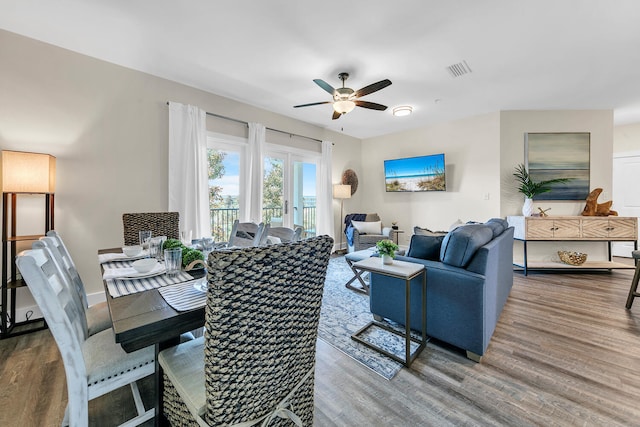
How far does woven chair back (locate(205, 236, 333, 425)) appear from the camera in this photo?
734 mm

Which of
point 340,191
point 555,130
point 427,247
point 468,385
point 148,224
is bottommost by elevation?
point 468,385

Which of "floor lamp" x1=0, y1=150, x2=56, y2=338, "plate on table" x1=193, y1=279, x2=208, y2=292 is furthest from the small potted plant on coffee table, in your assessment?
"floor lamp" x1=0, y1=150, x2=56, y2=338

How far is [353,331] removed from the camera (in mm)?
2324

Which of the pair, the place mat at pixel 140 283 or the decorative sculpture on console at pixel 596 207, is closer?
the place mat at pixel 140 283

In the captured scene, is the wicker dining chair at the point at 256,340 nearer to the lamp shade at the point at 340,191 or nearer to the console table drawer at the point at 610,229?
the lamp shade at the point at 340,191

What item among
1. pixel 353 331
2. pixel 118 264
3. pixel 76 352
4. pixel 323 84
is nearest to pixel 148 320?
pixel 76 352

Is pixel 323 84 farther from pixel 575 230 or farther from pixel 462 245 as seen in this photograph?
pixel 575 230

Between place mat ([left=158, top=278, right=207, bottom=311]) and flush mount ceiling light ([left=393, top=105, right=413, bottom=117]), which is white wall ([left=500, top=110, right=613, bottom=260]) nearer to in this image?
flush mount ceiling light ([left=393, top=105, right=413, bottom=117])

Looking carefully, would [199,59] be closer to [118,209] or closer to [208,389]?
[118,209]

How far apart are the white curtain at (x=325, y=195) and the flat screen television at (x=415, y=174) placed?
1.38 meters

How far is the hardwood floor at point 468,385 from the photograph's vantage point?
4.66 feet

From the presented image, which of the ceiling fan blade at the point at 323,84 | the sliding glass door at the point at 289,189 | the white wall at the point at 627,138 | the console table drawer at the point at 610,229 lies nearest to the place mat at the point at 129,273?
the ceiling fan blade at the point at 323,84

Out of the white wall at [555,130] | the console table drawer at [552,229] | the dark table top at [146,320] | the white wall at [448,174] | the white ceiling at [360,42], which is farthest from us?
the white wall at [448,174]

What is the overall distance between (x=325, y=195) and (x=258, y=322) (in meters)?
4.56
